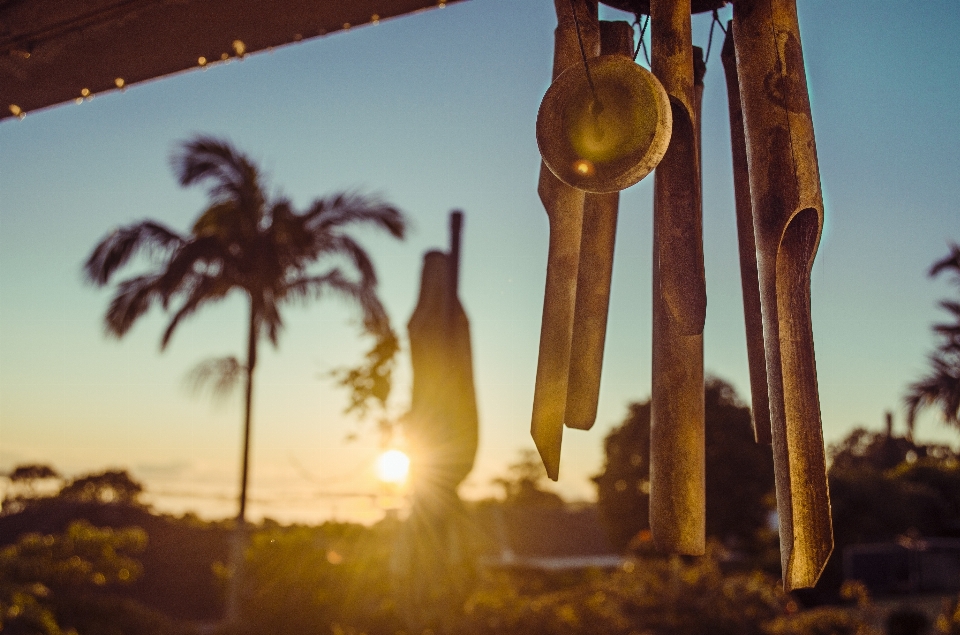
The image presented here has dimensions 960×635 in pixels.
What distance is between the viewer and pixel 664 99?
1169mm

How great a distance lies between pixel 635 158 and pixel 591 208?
0.29 m

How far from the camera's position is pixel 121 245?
11.9 meters

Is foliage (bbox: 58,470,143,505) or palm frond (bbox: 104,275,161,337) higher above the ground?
palm frond (bbox: 104,275,161,337)

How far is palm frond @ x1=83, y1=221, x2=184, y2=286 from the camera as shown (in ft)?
38.5

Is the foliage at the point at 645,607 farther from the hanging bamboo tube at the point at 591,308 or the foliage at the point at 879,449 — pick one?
the foliage at the point at 879,449

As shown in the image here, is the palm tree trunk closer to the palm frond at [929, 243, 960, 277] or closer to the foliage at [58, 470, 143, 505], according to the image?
the foliage at [58, 470, 143, 505]

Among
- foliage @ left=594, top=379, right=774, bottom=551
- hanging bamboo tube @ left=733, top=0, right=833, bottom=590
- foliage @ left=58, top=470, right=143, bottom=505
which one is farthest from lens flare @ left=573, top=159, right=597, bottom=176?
foliage @ left=594, top=379, right=774, bottom=551

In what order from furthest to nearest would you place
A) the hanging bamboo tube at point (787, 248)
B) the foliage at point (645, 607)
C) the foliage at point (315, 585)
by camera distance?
1. the foliage at point (315, 585)
2. the foliage at point (645, 607)
3. the hanging bamboo tube at point (787, 248)

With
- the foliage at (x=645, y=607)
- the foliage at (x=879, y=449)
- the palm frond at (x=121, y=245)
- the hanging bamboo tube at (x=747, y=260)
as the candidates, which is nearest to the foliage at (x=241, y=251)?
the palm frond at (x=121, y=245)

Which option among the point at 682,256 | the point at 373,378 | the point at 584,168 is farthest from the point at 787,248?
the point at 373,378

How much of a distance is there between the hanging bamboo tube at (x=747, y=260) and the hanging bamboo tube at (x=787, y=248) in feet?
0.36

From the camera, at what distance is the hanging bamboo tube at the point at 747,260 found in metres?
1.39

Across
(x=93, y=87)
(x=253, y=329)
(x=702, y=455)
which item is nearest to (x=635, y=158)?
(x=702, y=455)

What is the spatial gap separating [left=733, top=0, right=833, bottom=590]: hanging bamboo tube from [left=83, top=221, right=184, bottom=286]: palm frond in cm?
1189
